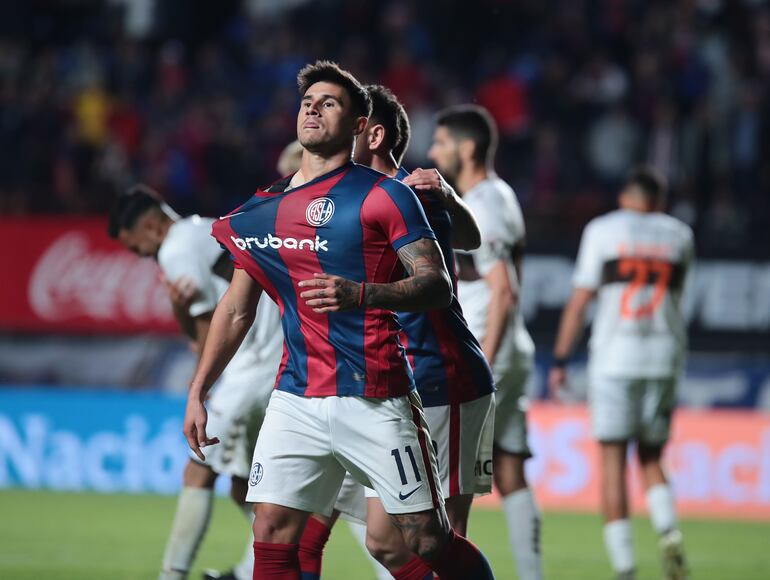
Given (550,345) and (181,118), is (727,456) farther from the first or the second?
(181,118)

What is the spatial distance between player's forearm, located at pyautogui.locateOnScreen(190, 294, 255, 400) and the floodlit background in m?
4.46

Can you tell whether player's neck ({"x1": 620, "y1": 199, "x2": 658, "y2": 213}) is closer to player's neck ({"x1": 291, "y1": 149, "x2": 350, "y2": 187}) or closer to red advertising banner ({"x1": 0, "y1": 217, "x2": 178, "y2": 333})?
player's neck ({"x1": 291, "y1": 149, "x2": 350, "y2": 187})

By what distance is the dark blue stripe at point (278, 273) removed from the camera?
14.7 feet

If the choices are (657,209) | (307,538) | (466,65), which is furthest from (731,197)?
(307,538)

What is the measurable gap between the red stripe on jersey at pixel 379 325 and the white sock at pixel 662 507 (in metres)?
3.60

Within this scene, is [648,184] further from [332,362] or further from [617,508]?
[332,362]

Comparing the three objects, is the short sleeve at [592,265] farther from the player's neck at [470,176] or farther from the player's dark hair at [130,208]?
the player's dark hair at [130,208]

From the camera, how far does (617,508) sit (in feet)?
24.7

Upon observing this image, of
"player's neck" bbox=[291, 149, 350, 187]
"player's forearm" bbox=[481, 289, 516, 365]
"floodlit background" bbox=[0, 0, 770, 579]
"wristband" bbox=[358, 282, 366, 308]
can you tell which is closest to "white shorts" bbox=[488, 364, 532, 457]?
"player's forearm" bbox=[481, 289, 516, 365]

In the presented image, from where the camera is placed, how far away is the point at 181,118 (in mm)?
15172

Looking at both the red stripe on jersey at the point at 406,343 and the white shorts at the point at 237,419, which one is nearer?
the red stripe on jersey at the point at 406,343

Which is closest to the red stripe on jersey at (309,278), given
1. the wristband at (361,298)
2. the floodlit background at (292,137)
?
the wristband at (361,298)

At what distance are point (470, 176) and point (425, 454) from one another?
2277mm

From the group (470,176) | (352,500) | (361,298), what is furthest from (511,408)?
(361,298)
